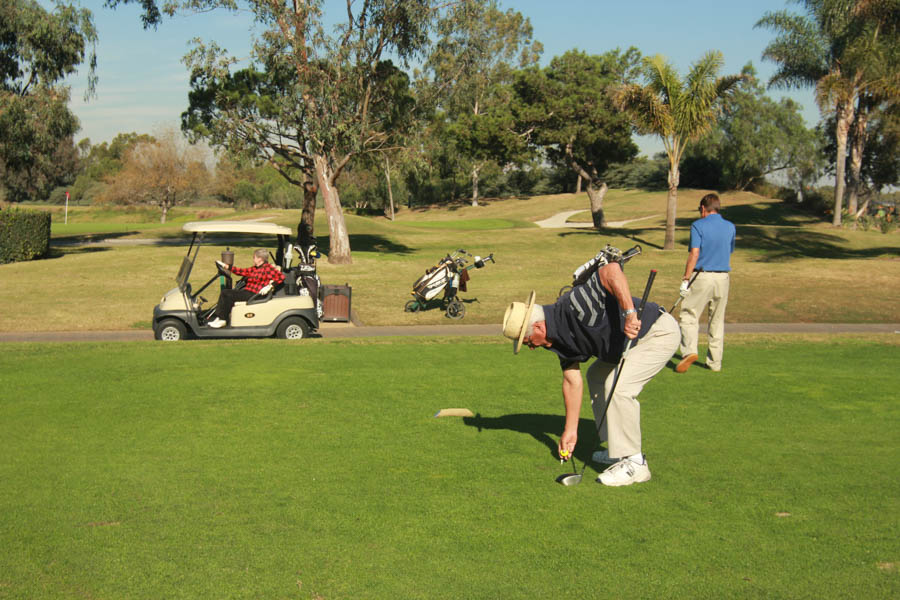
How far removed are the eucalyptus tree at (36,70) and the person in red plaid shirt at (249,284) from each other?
68.5ft

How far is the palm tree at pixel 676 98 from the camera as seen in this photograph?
29.4 meters

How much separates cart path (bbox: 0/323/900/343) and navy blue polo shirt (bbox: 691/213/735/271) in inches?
214

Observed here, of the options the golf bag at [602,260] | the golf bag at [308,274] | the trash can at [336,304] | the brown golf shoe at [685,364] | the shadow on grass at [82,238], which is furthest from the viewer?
the shadow on grass at [82,238]

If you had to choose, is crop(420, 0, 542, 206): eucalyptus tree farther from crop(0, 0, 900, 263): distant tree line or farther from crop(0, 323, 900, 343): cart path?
crop(0, 323, 900, 343): cart path

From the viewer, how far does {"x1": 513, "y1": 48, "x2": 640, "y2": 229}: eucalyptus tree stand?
39906 millimetres

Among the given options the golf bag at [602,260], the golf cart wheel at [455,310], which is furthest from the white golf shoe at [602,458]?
the golf cart wheel at [455,310]

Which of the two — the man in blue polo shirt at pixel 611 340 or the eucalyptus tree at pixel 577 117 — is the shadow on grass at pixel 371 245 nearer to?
the eucalyptus tree at pixel 577 117

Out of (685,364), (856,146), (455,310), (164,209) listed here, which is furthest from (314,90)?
(164,209)

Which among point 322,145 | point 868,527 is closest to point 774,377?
point 868,527

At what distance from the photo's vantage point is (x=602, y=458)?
6.55 meters

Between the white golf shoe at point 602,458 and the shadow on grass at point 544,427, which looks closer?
the white golf shoe at point 602,458

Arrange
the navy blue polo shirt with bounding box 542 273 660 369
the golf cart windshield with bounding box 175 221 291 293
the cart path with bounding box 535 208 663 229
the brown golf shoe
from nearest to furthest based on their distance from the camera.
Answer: the navy blue polo shirt with bounding box 542 273 660 369 → the brown golf shoe → the golf cart windshield with bounding box 175 221 291 293 → the cart path with bounding box 535 208 663 229

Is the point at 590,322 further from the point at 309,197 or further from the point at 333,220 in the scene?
the point at 309,197

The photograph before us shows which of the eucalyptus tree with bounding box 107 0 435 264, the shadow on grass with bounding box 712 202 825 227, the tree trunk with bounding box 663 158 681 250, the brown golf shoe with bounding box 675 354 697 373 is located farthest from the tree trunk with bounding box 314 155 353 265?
the shadow on grass with bounding box 712 202 825 227
